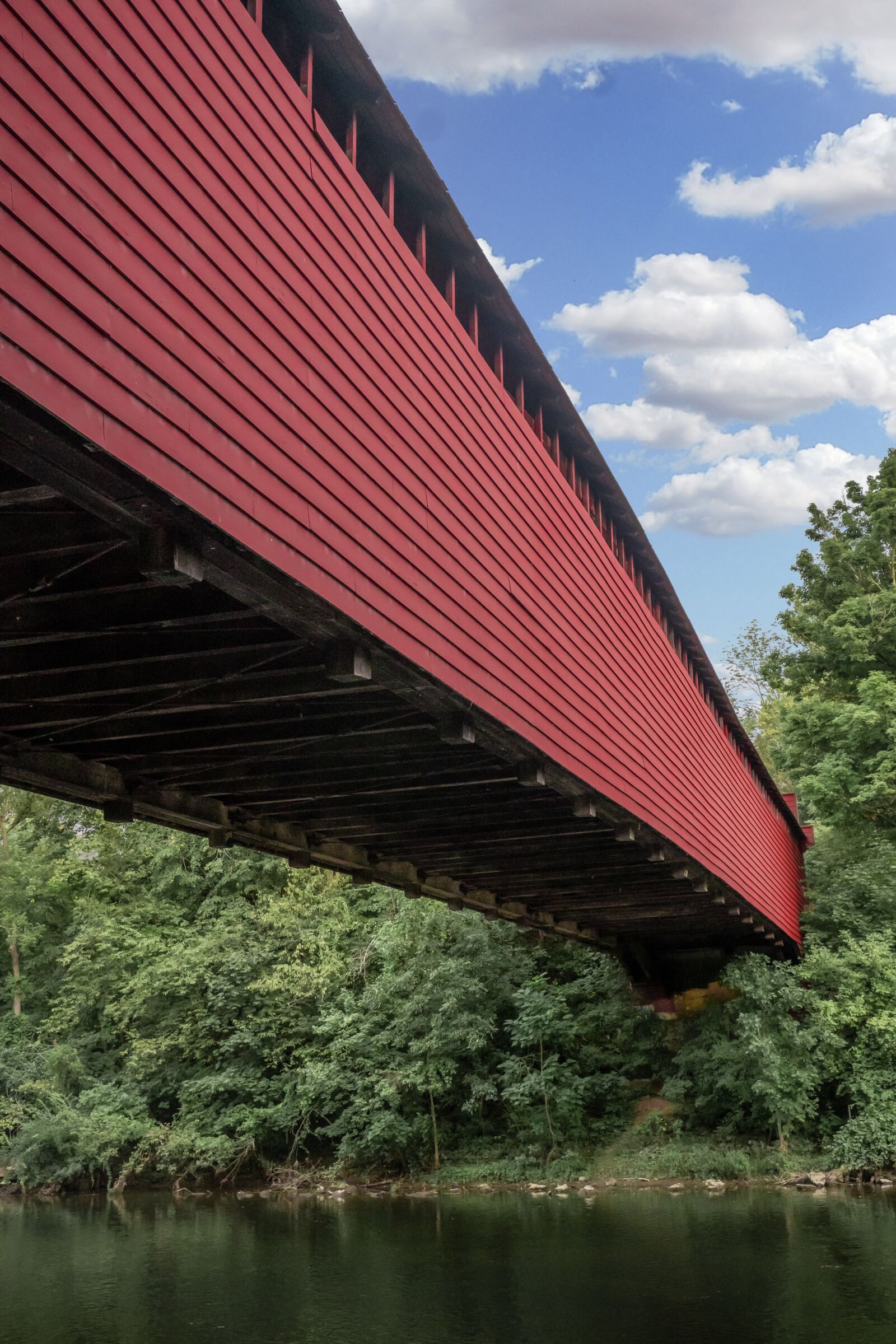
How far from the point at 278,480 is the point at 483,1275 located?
1069 cm

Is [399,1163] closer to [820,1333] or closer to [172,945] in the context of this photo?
[172,945]

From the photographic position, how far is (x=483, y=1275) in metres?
13.0

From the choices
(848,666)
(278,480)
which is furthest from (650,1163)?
(278,480)

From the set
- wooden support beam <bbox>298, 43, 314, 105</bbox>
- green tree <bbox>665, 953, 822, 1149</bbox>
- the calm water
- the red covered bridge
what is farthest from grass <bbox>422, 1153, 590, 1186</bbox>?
wooden support beam <bbox>298, 43, 314, 105</bbox>

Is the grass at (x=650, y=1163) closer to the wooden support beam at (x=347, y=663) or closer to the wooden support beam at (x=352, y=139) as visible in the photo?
the wooden support beam at (x=347, y=663)

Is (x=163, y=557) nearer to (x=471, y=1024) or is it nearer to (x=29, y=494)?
(x=29, y=494)

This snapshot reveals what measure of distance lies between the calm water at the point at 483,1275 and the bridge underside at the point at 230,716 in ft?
13.2

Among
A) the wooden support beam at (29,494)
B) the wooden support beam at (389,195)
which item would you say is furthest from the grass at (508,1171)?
the wooden support beam at (29,494)

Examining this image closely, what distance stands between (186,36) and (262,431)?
1.54 metres

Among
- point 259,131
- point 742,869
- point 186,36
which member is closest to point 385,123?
point 259,131

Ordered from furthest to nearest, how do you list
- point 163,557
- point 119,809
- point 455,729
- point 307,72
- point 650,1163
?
point 650,1163 → point 119,809 → point 455,729 → point 307,72 → point 163,557

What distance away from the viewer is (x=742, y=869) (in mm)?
16875

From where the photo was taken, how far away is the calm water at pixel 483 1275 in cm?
1050

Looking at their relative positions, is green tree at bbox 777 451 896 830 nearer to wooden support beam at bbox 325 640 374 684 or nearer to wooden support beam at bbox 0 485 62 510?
wooden support beam at bbox 325 640 374 684
